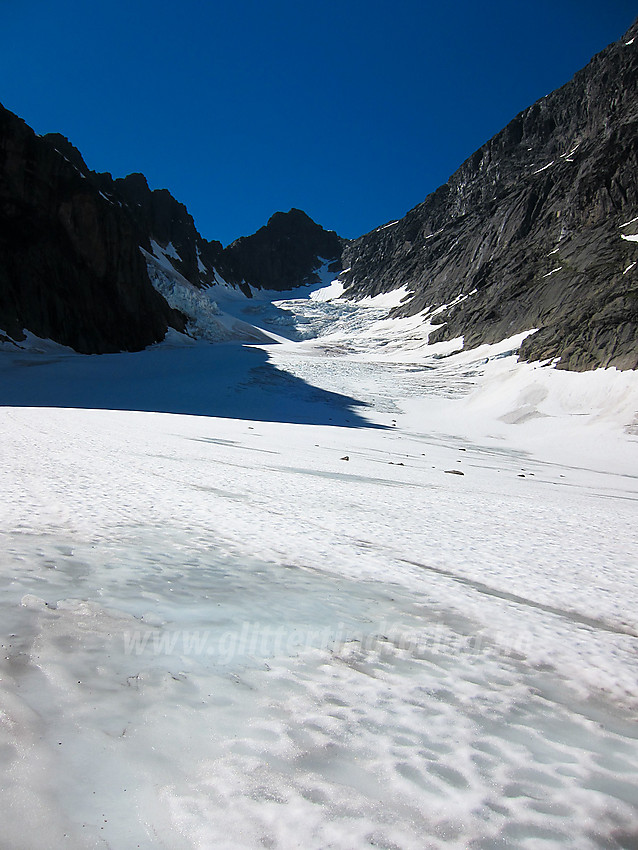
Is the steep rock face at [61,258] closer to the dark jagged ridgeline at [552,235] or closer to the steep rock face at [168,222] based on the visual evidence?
the dark jagged ridgeline at [552,235]

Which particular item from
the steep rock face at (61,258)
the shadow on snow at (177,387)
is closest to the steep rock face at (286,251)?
the steep rock face at (61,258)

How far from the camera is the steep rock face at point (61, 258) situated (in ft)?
114

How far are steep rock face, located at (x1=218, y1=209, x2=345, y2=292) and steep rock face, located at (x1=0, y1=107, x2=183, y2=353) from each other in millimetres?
78394

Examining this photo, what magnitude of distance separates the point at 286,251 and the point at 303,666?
139756mm

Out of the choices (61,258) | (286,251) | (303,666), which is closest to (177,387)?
(61,258)

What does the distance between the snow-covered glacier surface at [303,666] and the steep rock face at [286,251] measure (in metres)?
120

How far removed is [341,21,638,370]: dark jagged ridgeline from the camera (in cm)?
2928

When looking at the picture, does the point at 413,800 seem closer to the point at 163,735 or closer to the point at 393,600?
the point at 163,735

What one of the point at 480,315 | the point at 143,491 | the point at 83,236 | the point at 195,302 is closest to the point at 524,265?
the point at 480,315

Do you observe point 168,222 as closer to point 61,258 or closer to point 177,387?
point 61,258

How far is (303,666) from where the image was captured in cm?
179

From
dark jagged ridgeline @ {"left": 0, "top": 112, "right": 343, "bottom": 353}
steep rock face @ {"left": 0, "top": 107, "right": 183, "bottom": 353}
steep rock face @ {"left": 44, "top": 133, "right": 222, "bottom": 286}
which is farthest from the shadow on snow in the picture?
steep rock face @ {"left": 44, "top": 133, "right": 222, "bottom": 286}

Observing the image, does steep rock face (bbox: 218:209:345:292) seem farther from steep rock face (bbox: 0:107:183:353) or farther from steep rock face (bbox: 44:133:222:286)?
steep rock face (bbox: 0:107:183:353)

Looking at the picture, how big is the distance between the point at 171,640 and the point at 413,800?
1032 mm
